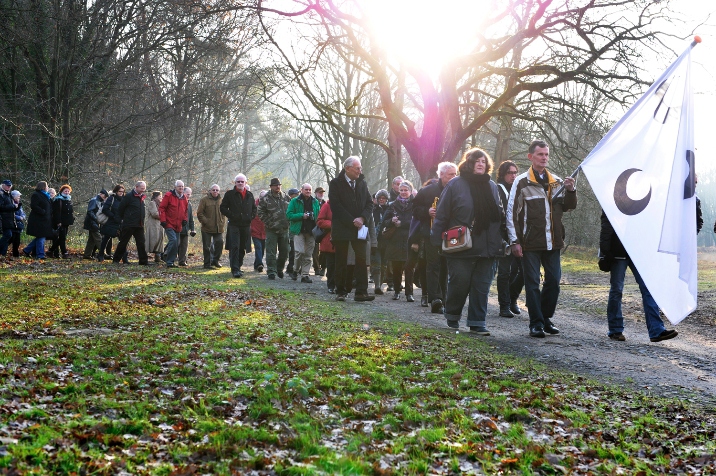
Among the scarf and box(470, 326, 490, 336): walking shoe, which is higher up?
the scarf

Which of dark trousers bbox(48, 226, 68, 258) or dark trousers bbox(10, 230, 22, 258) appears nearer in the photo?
dark trousers bbox(10, 230, 22, 258)

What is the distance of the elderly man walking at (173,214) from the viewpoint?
18.0 m

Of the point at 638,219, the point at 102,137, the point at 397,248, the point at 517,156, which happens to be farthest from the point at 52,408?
the point at 517,156

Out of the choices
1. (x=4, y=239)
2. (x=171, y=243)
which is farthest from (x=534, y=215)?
(x=4, y=239)

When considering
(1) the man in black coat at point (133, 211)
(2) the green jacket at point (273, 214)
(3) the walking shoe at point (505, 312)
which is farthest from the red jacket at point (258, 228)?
(3) the walking shoe at point (505, 312)

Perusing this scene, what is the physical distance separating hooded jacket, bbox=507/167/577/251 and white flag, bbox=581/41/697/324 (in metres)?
0.99

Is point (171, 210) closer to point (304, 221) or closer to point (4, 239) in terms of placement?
point (304, 221)

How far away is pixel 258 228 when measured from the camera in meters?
17.9

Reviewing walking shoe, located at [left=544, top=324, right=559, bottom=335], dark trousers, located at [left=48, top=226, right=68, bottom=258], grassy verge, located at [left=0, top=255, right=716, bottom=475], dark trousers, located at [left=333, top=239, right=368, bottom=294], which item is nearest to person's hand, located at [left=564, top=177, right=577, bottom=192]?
walking shoe, located at [left=544, top=324, right=559, bottom=335]

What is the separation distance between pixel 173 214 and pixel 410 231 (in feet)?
25.5

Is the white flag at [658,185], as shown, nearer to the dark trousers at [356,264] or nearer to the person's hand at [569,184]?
the person's hand at [569,184]

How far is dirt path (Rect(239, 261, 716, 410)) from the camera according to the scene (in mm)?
6816

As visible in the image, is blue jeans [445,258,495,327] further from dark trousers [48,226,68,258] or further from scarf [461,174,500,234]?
dark trousers [48,226,68,258]

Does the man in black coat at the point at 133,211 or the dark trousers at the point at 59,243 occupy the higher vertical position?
the man in black coat at the point at 133,211
